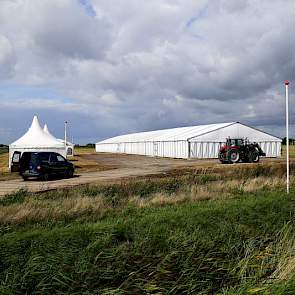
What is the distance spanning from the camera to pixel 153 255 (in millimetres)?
8406

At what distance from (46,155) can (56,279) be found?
2052 centimetres

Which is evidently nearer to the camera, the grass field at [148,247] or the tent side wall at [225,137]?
the grass field at [148,247]

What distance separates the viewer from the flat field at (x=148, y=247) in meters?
6.65

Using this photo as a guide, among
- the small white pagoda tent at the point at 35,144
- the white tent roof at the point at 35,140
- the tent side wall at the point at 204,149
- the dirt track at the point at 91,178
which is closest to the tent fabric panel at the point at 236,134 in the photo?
the tent side wall at the point at 204,149

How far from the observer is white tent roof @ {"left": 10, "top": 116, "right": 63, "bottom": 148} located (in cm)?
3725

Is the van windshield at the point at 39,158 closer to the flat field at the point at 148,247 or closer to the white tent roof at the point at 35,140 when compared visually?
the flat field at the point at 148,247

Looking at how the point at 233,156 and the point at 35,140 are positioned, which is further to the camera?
the point at 35,140

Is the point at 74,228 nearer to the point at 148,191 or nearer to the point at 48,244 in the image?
the point at 48,244

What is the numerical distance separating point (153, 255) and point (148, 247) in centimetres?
44

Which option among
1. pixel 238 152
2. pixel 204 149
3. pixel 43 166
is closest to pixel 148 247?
pixel 43 166

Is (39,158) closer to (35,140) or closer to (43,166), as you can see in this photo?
(43,166)

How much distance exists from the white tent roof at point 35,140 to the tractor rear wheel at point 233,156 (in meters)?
13.9

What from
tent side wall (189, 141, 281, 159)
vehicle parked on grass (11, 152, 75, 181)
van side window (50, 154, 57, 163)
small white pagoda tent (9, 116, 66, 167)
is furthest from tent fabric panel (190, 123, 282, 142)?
van side window (50, 154, 57, 163)

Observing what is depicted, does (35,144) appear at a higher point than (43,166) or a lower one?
higher
